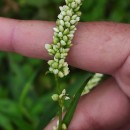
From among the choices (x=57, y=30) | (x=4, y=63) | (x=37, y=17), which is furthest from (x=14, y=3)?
(x=57, y=30)

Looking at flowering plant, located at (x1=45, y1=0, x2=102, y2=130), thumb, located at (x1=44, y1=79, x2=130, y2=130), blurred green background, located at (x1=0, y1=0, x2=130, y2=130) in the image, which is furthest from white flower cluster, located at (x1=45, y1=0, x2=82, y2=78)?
blurred green background, located at (x1=0, y1=0, x2=130, y2=130)

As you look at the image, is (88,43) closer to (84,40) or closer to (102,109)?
(84,40)

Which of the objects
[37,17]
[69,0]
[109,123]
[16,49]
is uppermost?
[69,0]

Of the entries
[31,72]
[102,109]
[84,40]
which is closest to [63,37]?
[84,40]

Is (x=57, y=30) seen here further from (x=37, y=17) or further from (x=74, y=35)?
(x=37, y=17)

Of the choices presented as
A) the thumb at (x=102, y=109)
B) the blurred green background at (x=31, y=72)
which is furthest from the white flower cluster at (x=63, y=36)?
the blurred green background at (x=31, y=72)

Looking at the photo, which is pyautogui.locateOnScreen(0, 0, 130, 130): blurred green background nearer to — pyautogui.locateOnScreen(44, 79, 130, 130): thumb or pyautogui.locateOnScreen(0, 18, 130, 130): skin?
pyautogui.locateOnScreen(44, 79, 130, 130): thumb
